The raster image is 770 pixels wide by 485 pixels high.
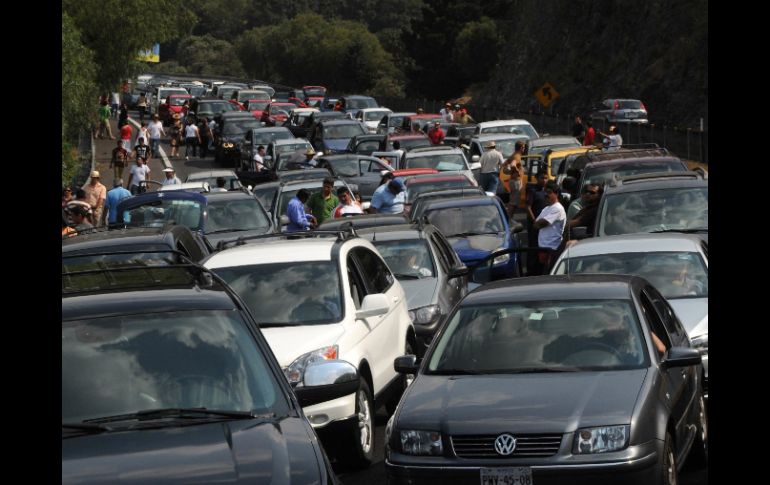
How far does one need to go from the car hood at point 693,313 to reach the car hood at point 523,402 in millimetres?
3284

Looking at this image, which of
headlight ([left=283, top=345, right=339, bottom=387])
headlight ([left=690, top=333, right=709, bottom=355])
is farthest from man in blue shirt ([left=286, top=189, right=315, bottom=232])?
headlight ([left=283, top=345, right=339, bottom=387])

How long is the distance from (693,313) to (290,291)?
11.2 ft

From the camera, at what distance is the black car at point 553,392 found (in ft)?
28.6

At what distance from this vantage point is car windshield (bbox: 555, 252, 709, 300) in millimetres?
13527

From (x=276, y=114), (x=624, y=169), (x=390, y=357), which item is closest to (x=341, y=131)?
(x=276, y=114)

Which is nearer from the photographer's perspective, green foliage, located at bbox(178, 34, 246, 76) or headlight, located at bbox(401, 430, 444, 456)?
headlight, located at bbox(401, 430, 444, 456)

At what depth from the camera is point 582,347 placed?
9828 mm

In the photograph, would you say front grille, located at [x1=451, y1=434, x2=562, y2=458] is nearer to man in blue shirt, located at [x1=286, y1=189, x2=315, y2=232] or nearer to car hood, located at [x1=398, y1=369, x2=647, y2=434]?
car hood, located at [x1=398, y1=369, x2=647, y2=434]

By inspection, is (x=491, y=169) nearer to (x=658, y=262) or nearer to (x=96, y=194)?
(x=96, y=194)

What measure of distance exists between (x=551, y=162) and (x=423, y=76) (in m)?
77.8

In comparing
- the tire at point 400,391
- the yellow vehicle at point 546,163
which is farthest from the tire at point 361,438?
the yellow vehicle at point 546,163

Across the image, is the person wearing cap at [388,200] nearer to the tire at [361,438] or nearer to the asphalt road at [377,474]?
the asphalt road at [377,474]

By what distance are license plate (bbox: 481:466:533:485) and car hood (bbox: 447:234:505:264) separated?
13.0 meters
